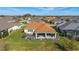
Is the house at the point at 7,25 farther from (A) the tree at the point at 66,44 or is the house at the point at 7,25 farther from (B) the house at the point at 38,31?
(A) the tree at the point at 66,44

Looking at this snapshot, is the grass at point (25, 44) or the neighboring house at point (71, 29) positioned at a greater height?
the neighboring house at point (71, 29)

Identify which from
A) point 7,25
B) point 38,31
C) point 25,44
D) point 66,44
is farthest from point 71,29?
point 7,25

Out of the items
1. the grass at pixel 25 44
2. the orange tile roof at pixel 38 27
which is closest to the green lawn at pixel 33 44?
the grass at pixel 25 44

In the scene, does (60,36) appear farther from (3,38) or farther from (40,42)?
(3,38)

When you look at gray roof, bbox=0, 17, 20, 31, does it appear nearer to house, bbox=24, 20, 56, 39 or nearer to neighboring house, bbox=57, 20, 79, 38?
house, bbox=24, 20, 56, 39

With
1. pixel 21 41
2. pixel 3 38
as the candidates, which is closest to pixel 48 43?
pixel 21 41

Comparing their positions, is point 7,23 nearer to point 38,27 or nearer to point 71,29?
point 38,27

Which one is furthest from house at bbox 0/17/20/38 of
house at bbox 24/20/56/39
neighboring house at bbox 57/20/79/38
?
neighboring house at bbox 57/20/79/38
